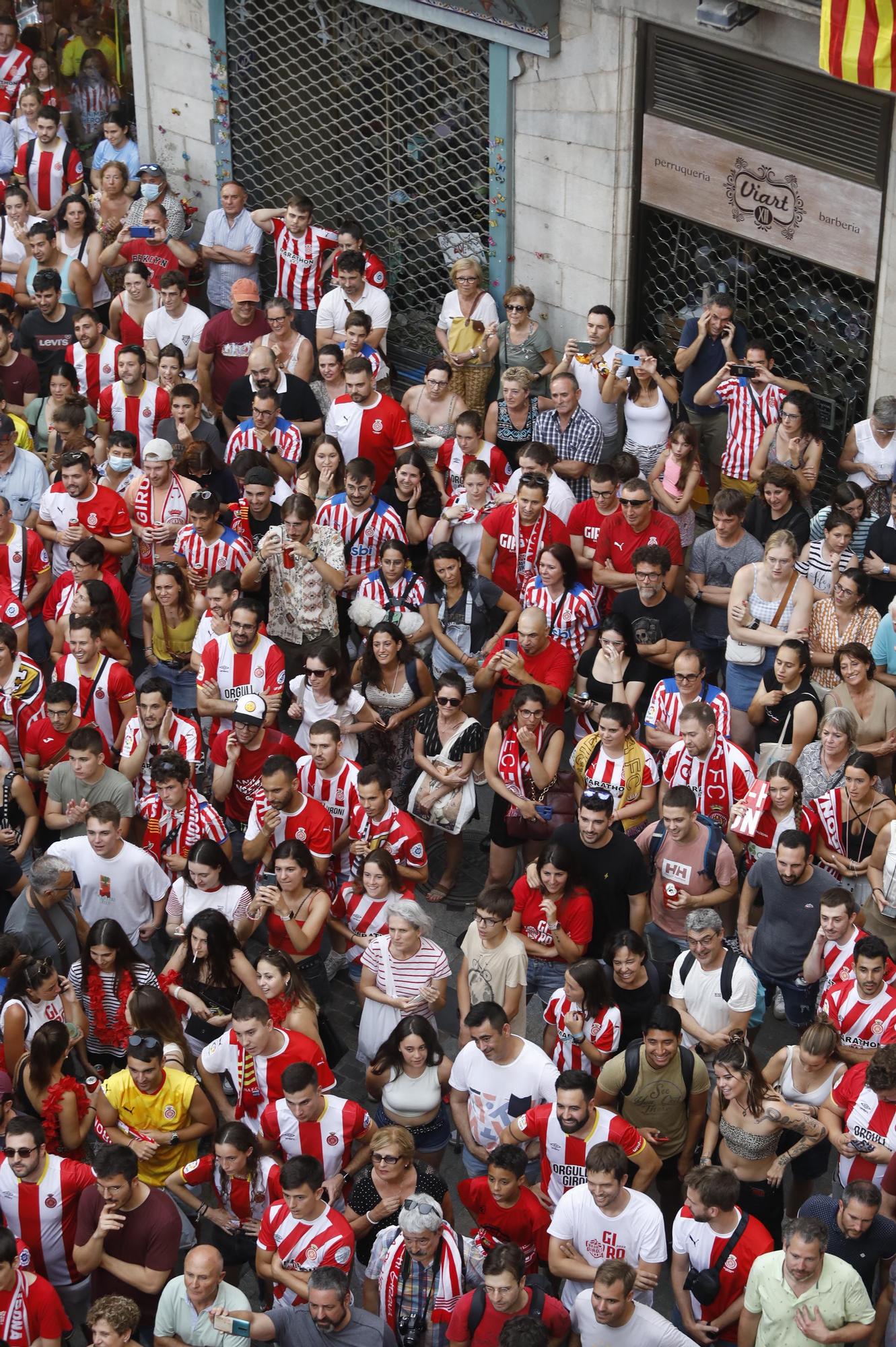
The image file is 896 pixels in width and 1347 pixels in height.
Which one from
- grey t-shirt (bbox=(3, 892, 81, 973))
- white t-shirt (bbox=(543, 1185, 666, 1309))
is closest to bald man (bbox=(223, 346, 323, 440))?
grey t-shirt (bbox=(3, 892, 81, 973))

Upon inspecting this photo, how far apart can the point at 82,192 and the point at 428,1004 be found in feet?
28.7

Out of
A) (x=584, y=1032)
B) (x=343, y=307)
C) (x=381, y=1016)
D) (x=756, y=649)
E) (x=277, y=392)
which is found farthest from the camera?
(x=343, y=307)

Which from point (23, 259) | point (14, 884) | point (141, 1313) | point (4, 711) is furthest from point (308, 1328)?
point (23, 259)

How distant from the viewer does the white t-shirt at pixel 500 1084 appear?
8.59 meters

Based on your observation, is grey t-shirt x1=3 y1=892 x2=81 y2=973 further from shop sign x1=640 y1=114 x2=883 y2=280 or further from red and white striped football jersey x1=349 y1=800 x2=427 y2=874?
shop sign x1=640 y1=114 x2=883 y2=280

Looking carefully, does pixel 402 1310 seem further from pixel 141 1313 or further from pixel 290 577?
pixel 290 577

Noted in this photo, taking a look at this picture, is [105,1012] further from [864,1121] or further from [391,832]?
[864,1121]

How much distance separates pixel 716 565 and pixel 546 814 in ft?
6.25

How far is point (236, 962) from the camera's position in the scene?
9266mm

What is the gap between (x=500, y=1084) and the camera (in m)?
8.59

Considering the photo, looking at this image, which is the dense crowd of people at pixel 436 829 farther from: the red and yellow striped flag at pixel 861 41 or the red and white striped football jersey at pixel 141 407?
the red and yellow striped flag at pixel 861 41

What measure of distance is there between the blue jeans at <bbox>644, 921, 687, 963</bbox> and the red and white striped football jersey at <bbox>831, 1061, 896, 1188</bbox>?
5.08ft

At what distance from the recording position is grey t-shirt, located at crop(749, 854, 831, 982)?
929cm

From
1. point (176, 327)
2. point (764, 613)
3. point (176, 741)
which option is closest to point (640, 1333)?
point (176, 741)
